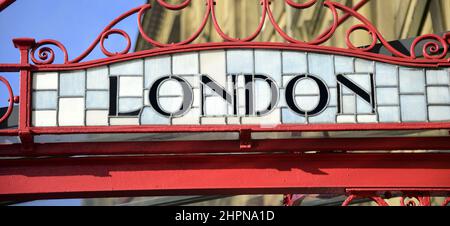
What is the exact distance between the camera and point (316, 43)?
7441 millimetres

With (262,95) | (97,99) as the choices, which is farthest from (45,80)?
(262,95)

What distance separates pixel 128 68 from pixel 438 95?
2.36m

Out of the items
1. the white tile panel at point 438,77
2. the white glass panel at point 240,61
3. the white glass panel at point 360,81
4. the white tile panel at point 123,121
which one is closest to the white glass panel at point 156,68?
the white tile panel at point 123,121

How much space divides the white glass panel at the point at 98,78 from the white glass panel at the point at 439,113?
2447 millimetres

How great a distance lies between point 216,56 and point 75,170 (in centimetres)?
137

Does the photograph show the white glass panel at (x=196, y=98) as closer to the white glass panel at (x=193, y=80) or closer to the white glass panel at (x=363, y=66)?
the white glass panel at (x=193, y=80)

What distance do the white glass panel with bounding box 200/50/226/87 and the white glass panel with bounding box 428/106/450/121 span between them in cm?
157

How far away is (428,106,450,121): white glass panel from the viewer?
722 centimetres

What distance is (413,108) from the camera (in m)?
7.27

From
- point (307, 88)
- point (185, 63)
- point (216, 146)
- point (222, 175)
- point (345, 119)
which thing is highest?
point (185, 63)

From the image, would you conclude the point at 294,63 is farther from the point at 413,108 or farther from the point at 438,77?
the point at 438,77

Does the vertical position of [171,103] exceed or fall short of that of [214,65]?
it falls short

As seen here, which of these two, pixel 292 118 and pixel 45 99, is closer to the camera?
pixel 292 118

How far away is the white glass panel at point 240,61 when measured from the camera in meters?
7.35
